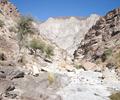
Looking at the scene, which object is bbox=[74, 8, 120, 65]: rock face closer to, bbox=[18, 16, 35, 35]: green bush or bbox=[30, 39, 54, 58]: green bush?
bbox=[30, 39, 54, 58]: green bush

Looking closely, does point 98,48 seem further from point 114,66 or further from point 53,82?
point 53,82

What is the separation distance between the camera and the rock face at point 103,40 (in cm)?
7256

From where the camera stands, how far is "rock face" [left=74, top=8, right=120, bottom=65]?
7256cm

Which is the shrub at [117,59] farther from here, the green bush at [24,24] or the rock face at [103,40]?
the green bush at [24,24]

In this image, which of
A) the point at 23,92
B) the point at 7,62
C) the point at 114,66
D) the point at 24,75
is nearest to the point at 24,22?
the point at 114,66

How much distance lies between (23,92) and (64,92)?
4666 millimetres

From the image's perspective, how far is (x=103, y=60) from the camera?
226 feet

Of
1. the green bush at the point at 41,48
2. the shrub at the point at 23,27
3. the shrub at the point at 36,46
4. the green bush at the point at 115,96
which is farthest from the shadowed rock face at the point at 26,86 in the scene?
the green bush at the point at 41,48

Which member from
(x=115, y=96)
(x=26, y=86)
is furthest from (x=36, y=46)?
(x=115, y=96)

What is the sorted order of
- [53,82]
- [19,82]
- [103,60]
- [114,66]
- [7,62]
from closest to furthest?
[19,82]
[53,82]
[7,62]
[114,66]
[103,60]

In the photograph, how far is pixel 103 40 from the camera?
86.0 m

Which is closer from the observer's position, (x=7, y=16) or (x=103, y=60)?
(x=103, y=60)

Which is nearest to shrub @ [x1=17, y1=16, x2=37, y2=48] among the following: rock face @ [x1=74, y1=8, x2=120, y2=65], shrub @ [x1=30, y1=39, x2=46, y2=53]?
shrub @ [x1=30, y1=39, x2=46, y2=53]

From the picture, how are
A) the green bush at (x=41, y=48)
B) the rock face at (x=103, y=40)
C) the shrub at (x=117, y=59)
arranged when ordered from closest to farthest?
the shrub at (x=117, y=59) → the green bush at (x=41, y=48) → the rock face at (x=103, y=40)
